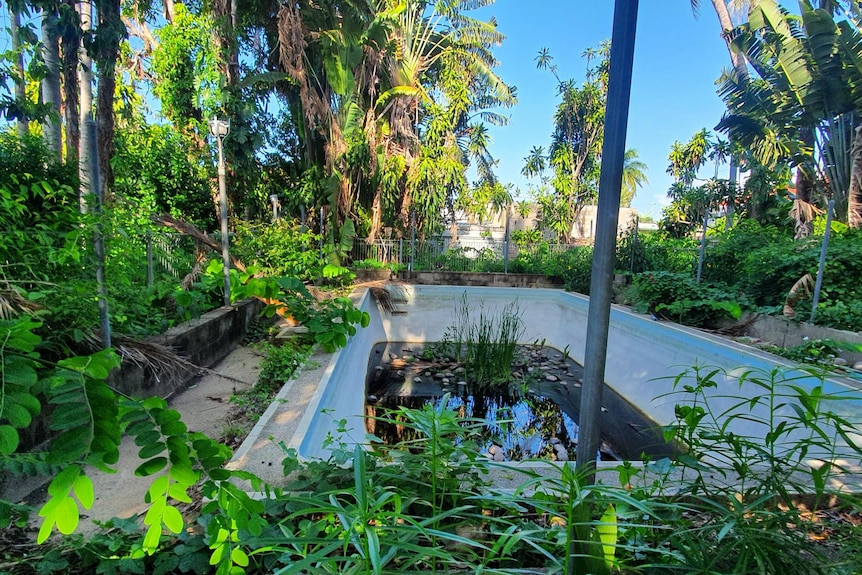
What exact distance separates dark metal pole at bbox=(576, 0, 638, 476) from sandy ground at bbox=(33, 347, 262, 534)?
1.79 metres

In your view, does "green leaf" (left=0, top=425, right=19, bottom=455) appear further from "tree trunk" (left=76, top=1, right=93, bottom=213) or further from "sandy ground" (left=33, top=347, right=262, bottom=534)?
"tree trunk" (left=76, top=1, right=93, bottom=213)

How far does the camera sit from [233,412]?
8.16 ft

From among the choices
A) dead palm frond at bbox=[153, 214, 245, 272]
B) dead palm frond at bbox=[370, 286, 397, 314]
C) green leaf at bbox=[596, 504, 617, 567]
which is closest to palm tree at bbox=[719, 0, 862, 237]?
dead palm frond at bbox=[370, 286, 397, 314]

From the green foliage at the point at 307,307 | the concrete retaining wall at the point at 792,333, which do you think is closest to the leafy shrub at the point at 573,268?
the concrete retaining wall at the point at 792,333

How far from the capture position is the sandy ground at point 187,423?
153 cm

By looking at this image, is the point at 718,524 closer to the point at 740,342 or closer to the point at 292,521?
the point at 292,521

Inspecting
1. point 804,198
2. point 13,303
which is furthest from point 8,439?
point 804,198

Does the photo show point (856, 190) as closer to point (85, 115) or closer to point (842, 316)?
point (842, 316)

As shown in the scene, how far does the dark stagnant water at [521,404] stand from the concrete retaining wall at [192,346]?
153 cm

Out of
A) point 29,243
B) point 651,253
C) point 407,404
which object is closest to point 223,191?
point 29,243

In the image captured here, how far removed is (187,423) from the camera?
229 cm

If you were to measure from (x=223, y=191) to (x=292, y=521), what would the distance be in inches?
167

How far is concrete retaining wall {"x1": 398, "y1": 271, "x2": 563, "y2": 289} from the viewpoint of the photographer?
8945mm

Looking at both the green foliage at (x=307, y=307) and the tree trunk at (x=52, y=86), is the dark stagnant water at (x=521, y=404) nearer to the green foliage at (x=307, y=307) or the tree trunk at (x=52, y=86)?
the green foliage at (x=307, y=307)
